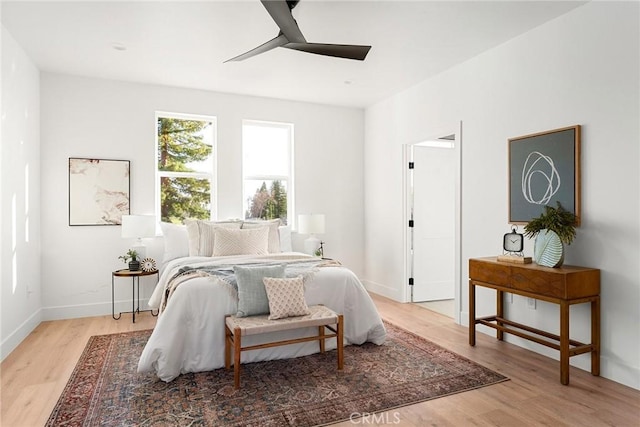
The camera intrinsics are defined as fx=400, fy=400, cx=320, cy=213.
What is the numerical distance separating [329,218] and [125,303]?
289 centimetres

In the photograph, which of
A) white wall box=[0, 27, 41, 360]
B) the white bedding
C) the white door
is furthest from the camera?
the white door

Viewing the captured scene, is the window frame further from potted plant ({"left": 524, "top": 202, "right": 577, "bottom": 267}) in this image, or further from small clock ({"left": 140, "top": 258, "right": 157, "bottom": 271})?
potted plant ({"left": 524, "top": 202, "right": 577, "bottom": 267})

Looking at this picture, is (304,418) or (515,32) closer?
(304,418)

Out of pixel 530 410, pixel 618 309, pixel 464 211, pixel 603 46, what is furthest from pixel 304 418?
pixel 603 46

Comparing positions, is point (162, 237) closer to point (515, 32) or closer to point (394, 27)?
point (394, 27)

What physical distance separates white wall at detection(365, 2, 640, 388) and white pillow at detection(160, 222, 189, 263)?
10.1 feet

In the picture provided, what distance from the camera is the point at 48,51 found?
12.7ft

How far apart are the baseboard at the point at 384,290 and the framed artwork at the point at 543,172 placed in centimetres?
211

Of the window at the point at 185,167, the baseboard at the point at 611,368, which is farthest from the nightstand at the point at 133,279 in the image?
the baseboard at the point at 611,368

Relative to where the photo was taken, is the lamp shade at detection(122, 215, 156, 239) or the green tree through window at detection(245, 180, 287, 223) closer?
the lamp shade at detection(122, 215, 156, 239)

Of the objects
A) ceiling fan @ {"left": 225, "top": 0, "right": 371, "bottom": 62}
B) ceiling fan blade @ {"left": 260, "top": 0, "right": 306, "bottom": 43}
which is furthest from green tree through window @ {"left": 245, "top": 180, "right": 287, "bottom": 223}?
ceiling fan blade @ {"left": 260, "top": 0, "right": 306, "bottom": 43}

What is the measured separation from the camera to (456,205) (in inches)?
167

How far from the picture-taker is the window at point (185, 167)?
5.02 m

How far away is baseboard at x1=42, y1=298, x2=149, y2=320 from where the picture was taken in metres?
4.44
